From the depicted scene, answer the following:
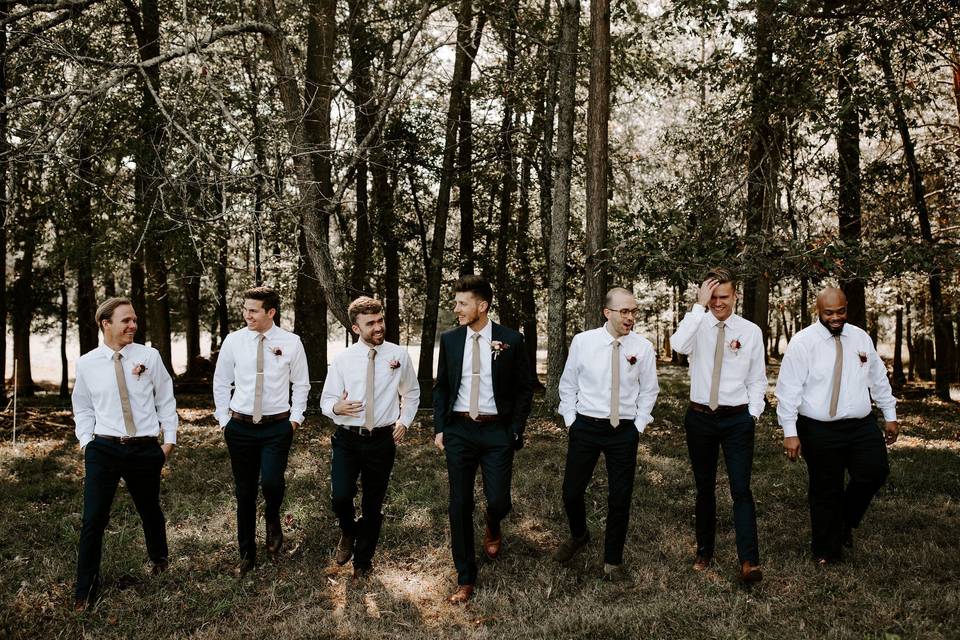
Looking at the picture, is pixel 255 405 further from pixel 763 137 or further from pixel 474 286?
pixel 763 137

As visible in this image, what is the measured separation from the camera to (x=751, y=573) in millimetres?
5203

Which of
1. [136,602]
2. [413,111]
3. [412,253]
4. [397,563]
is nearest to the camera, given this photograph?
[136,602]

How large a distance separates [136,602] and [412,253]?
1680cm

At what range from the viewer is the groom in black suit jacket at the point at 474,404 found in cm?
524

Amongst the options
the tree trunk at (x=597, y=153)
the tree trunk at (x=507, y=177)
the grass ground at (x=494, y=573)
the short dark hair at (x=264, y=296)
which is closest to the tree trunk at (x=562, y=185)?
the tree trunk at (x=597, y=153)

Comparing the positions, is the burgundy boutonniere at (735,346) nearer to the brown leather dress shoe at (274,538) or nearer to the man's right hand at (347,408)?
the man's right hand at (347,408)

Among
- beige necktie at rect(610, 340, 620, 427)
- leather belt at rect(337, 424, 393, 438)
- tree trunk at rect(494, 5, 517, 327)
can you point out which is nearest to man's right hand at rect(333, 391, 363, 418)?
leather belt at rect(337, 424, 393, 438)

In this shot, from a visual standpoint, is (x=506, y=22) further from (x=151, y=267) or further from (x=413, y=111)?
(x=151, y=267)

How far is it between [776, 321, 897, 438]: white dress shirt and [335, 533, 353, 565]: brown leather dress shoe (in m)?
3.69

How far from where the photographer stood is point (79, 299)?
62.1 ft

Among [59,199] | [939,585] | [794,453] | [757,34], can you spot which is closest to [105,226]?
[59,199]

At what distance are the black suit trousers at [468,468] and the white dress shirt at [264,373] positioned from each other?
1325 millimetres

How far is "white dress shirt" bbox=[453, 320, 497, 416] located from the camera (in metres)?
5.32

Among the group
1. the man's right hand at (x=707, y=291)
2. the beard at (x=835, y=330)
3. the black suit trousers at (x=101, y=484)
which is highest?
the man's right hand at (x=707, y=291)
